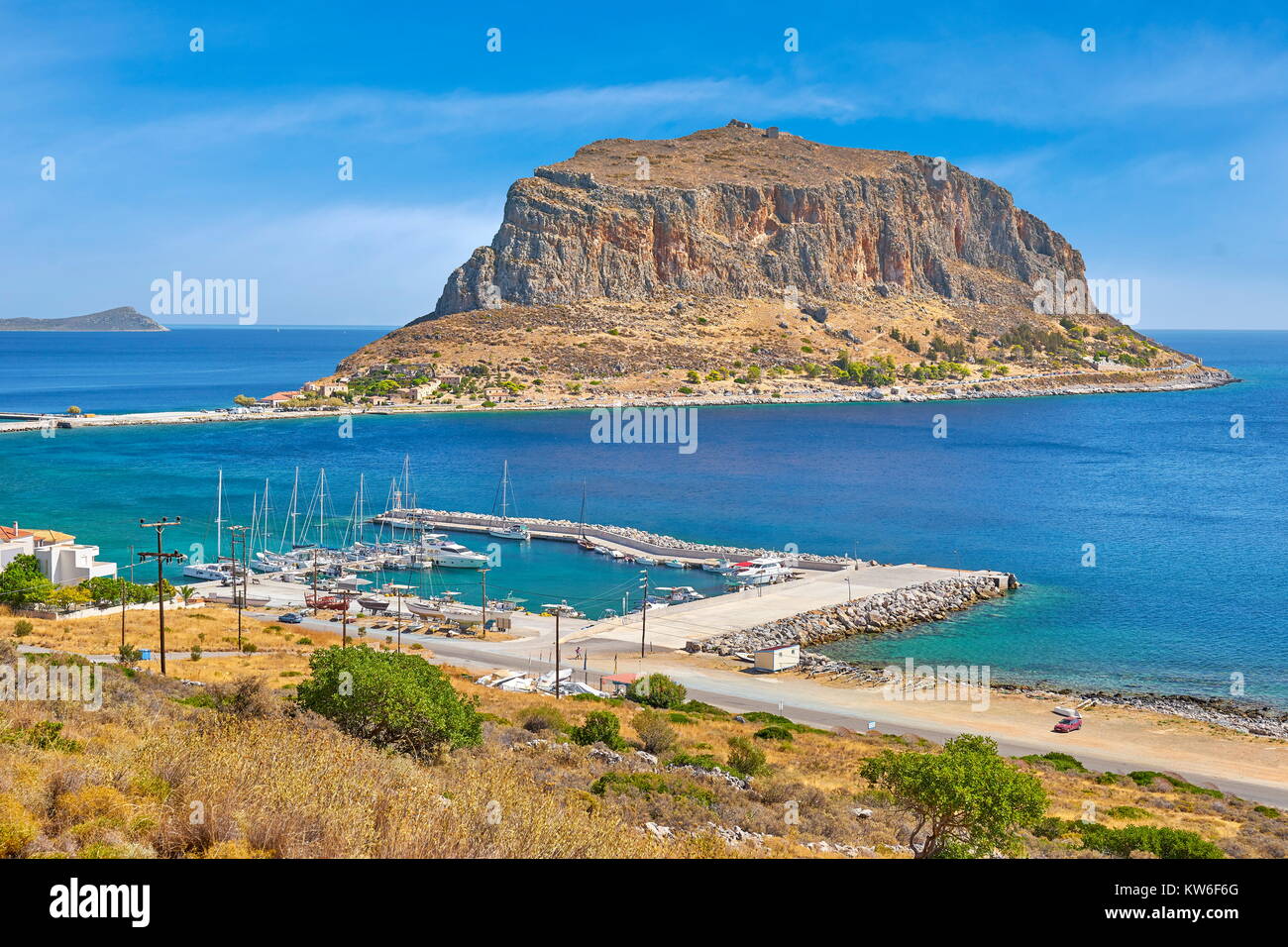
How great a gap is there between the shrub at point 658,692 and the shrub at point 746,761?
7.73m

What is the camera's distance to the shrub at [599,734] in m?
20.7

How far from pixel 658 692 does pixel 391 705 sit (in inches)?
581

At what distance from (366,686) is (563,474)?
6896 centimetres

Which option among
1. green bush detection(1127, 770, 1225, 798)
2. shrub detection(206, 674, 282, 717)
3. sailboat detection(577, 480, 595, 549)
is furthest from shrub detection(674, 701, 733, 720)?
sailboat detection(577, 480, 595, 549)

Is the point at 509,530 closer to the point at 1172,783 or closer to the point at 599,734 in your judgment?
the point at 599,734

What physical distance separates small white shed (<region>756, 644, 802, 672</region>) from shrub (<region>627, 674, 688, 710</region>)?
6.29 meters

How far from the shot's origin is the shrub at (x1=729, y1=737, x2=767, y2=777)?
64.5ft

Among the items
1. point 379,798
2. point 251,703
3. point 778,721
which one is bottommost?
point 778,721

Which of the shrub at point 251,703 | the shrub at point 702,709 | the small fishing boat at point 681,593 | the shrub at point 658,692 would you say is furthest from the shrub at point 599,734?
the small fishing boat at point 681,593

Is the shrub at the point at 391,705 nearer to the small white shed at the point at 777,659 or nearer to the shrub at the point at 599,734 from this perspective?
the shrub at the point at 599,734

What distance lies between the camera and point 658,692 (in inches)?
1154

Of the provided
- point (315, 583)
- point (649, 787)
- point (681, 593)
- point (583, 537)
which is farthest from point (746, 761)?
point (583, 537)
